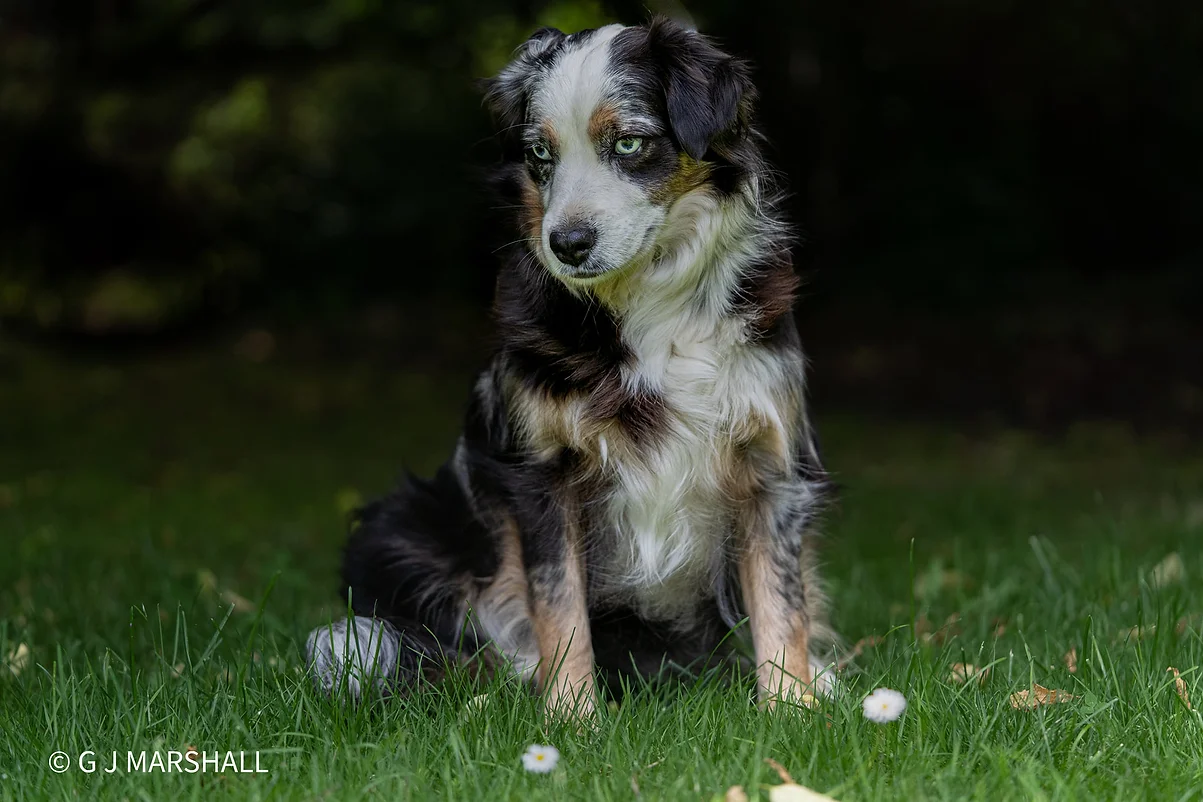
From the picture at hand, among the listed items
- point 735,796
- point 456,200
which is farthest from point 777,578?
point 456,200

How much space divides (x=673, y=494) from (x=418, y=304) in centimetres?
1051

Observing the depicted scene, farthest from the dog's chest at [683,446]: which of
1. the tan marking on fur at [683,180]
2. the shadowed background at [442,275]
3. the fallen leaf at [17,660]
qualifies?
the fallen leaf at [17,660]

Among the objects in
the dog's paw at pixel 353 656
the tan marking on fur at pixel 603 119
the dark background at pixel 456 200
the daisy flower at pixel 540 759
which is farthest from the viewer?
the dark background at pixel 456 200

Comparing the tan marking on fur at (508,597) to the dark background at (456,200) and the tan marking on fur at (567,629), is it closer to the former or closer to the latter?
the tan marking on fur at (567,629)

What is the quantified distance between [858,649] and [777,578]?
0.52m

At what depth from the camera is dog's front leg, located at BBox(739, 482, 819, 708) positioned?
3348mm

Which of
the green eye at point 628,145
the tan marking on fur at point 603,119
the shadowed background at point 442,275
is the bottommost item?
the shadowed background at point 442,275

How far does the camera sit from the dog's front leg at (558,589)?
3.26 m

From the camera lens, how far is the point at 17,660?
366 cm

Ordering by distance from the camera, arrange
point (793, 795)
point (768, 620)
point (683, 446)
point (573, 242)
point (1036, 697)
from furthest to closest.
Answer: point (768, 620) → point (683, 446) → point (573, 242) → point (1036, 697) → point (793, 795)

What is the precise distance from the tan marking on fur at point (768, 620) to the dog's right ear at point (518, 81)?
126 cm

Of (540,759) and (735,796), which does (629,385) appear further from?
(735,796)

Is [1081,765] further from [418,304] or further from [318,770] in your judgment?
[418,304]

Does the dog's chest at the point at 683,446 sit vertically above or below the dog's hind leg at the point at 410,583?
above
